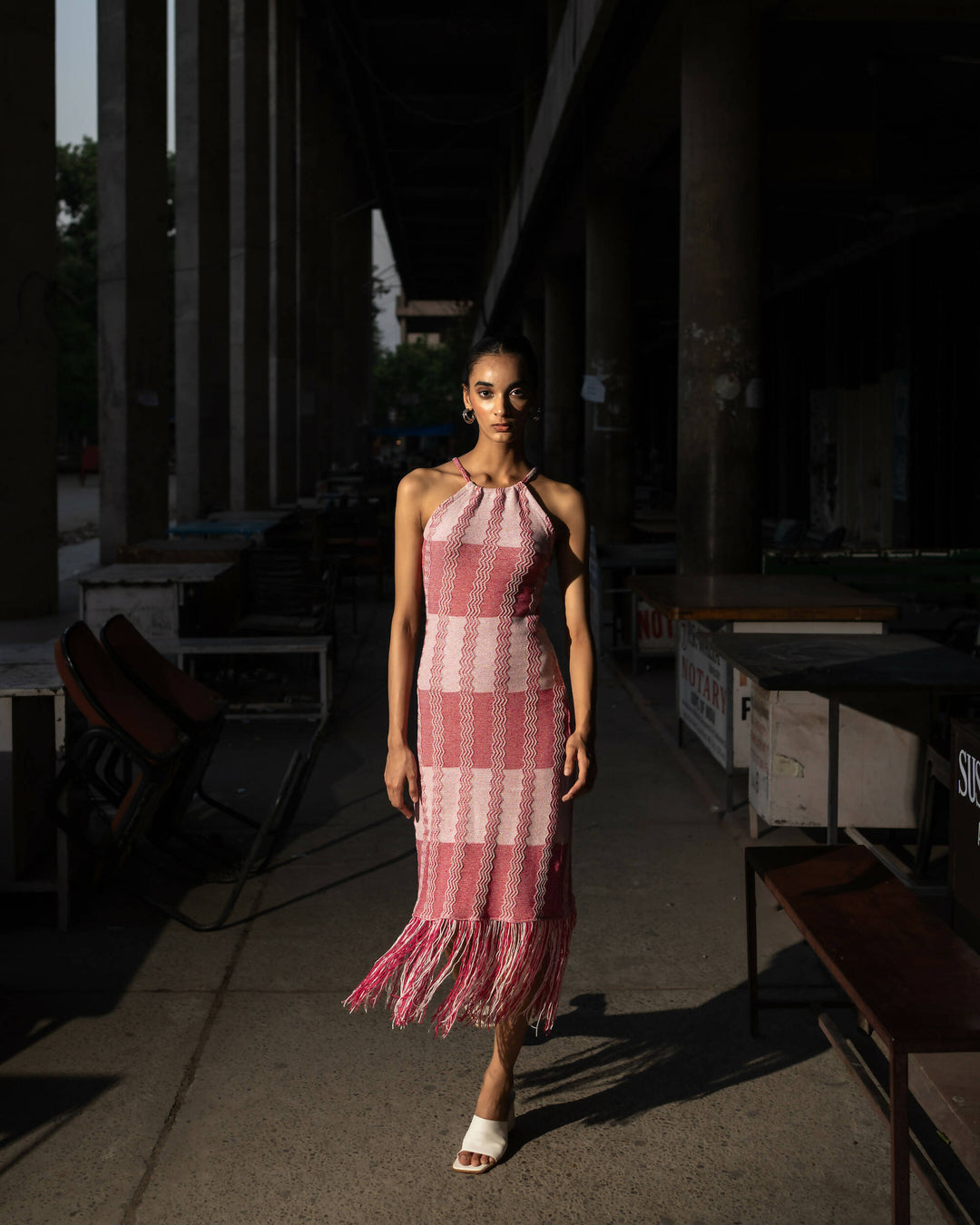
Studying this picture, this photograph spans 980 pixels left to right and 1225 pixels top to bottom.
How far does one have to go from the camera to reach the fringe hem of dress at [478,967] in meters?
3.36

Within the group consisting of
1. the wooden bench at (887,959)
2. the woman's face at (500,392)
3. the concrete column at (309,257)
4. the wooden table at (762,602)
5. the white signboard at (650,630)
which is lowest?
the wooden bench at (887,959)

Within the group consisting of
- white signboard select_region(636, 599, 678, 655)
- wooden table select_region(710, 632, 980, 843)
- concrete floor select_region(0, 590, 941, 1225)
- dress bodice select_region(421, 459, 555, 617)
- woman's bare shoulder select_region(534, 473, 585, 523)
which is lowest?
concrete floor select_region(0, 590, 941, 1225)

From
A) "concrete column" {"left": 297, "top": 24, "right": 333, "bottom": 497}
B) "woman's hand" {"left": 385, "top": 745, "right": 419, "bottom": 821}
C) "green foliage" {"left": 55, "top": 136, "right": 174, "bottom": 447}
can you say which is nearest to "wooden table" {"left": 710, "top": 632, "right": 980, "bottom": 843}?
"woman's hand" {"left": 385, "top": 745, "right": 419, "bottom": 821}

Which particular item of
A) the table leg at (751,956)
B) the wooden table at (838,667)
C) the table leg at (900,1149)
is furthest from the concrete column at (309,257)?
→ the table leg at (900,1149)

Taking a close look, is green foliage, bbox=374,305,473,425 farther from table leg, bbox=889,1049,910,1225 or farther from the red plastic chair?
table leg, bbox=889,1049,910,1225

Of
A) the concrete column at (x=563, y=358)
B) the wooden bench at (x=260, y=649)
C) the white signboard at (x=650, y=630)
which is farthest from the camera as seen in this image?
the concrete column at (x=563, y=358)

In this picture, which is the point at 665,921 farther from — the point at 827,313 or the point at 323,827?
the point at 827,313

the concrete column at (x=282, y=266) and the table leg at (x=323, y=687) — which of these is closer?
the table leg at (x=323, y=687)

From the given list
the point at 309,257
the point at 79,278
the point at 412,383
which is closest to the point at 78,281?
the point at 79,278

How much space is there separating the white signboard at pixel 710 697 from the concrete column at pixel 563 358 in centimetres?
1755

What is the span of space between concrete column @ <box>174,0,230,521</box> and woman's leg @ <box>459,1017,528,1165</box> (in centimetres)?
1611

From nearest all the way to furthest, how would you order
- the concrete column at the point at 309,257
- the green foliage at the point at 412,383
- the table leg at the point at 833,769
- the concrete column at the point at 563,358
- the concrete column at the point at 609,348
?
the table leg at the point at 833,769, the concrete column at the point at 609,348, the concrete column at the point at 563,358, the concrete column at the point at 309,257, the green foliage at the point at 412,383

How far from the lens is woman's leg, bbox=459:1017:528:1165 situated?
11.2 feet

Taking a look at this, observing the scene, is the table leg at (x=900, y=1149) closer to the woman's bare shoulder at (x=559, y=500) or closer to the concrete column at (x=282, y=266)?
the woman's bare shoulder at (x=559, y=500)
